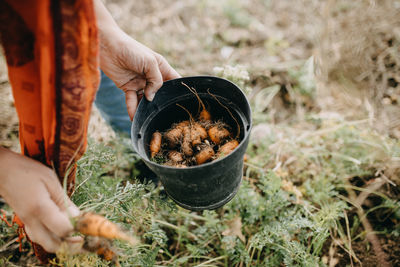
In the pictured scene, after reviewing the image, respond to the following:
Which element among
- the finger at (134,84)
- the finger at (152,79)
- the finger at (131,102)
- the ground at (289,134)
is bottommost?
the ground at (289,134)

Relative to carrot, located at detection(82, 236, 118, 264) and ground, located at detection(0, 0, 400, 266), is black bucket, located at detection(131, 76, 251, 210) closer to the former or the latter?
ground, located at detection(0, 0, 400, 266)

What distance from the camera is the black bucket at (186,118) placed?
121 cm

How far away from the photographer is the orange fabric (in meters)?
0.93

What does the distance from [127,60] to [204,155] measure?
74 centimetres

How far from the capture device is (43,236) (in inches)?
41.1

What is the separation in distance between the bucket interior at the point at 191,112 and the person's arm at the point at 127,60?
17 centimetres

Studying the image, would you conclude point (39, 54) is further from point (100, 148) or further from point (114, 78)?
point (100, 148)

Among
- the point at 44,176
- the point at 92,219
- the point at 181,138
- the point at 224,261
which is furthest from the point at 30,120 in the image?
the point at 224,261

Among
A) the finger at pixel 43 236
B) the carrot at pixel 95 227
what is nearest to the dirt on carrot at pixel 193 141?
the carrot at pixel 95 227

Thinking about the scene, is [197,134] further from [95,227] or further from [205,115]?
[95,227]

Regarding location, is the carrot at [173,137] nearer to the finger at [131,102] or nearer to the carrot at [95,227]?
the finger at [131,102]

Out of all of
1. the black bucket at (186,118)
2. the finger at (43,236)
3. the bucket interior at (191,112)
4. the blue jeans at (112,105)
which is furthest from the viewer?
Answer: the blue jeans at (112,105)

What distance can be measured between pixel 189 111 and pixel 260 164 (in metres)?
0.82

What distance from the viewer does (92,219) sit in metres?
1.05
